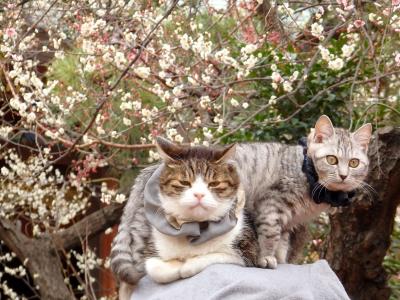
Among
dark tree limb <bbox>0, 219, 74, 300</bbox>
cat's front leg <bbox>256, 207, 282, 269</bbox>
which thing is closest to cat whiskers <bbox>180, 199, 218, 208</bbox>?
cat's front leg <bbox>256, 207, 282, 269</bbox>

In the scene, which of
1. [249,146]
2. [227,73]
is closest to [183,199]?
[249,146]

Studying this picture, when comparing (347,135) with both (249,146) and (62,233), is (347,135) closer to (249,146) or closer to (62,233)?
(249,146)

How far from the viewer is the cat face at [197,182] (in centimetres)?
184

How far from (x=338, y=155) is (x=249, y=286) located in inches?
23.3

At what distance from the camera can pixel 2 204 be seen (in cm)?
482

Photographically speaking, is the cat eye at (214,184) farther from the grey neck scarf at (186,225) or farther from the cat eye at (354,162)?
the cat eye at (354,162)

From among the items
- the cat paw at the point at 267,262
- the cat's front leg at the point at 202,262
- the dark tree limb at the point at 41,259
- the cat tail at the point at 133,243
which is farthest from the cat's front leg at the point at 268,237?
the dark tree limb at the point at 41,259

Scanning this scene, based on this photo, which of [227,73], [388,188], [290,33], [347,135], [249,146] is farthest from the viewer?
[227,73]

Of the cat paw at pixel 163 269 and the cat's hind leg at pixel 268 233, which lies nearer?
the cat paw at pixel 163 269

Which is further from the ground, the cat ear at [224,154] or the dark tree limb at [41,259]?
the cat ear at [224,154]

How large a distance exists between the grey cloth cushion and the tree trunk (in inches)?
34.8

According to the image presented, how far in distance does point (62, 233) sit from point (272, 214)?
3.41 metres

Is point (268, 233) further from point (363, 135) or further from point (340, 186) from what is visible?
point (363, 135)

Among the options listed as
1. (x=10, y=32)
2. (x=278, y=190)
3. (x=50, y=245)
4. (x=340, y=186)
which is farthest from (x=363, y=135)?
(x=50, y=245)
